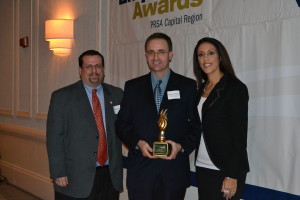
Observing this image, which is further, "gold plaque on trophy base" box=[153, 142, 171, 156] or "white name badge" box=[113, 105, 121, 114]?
"white name badge" box=[113, 105, 121, 114]

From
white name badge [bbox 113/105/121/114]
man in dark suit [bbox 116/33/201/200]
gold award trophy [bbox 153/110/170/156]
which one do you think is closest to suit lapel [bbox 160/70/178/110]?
man in dark suit [bbox 116/33/201/200]

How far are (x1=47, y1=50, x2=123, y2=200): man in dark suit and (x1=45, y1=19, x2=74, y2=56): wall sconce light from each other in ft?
6.30

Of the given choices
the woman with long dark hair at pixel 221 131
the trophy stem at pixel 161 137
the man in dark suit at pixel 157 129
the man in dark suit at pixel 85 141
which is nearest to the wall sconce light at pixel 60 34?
the man in dark suit at pixel 85 141

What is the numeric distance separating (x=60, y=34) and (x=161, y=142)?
2.91 metres

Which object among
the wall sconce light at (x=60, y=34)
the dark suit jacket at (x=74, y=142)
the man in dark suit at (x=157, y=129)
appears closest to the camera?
the man in dark suit at (x=157, y=129)

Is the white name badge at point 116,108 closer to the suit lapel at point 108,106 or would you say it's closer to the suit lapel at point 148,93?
the suit lapel at point 108,106

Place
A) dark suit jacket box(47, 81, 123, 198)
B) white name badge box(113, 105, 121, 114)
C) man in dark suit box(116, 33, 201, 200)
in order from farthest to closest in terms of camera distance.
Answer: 1. white name badge box(113, 105, 121, 114)
2. dark suit jacket box(47, 81, 123, 198)
3. man in dark suit box(116, 33, 201, 200)

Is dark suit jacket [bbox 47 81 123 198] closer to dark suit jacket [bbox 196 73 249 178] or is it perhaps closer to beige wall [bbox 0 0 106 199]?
dark suit jacket [bbox 196 73 249 178]

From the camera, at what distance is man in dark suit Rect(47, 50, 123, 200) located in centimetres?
301

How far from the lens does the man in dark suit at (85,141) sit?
301 cm

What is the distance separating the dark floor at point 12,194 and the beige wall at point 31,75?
0.09 m

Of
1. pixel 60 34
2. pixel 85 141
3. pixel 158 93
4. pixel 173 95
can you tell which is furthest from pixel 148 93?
pixel 60 34

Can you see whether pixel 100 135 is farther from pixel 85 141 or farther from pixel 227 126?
pixel 227 126

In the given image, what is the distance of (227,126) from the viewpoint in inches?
94.2
